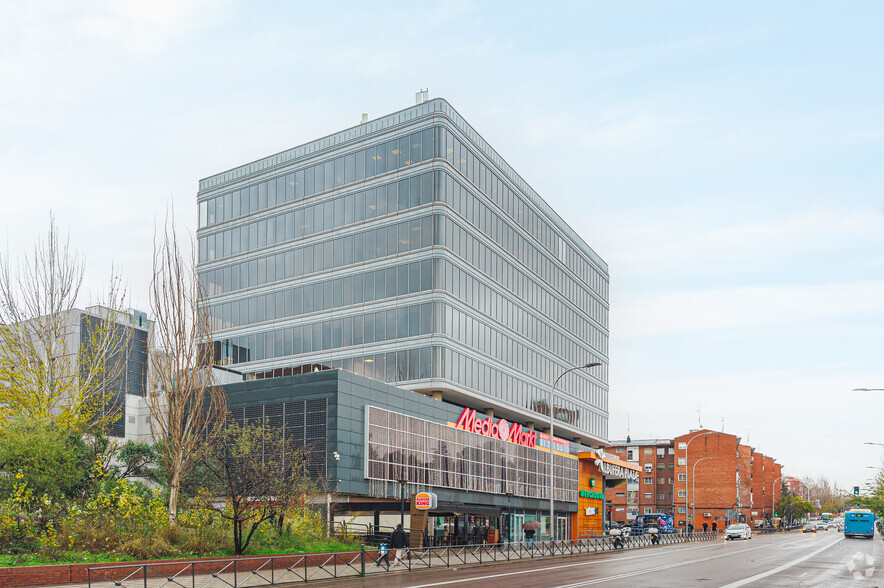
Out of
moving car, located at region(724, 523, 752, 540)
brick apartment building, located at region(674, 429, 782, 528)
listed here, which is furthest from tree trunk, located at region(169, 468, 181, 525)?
brick apartment building, located at region(674, 429, 782, 528)

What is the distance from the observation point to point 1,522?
79.8 ft

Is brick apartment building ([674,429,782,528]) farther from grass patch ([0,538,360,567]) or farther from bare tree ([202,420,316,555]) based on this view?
bare tree ([202,420,316,555])

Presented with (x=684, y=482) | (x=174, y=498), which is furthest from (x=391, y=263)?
(x=684, y=482)

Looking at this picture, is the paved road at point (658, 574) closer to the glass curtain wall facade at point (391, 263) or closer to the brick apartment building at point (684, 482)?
the glass curtain wall facade at point (391, 263)

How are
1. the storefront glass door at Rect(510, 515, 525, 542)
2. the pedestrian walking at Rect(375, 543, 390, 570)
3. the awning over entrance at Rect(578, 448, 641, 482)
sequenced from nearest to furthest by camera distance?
the pedestrian walking at Rect(375, 543, 390, 570) < the storefront glass door at Rect(510, 515, 525, 542) < the awning over entrance at Rect(578, 448, 641, 482)

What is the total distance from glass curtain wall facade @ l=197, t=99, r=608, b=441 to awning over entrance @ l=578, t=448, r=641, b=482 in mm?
5766

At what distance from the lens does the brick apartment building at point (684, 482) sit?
12812cm

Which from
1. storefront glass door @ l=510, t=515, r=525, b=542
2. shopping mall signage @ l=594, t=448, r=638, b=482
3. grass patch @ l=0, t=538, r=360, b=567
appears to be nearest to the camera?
grass patch @ l=0, t=538, r=360, b=567

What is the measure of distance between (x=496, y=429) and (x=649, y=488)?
79.0m

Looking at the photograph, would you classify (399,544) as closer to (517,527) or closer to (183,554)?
(183,554)

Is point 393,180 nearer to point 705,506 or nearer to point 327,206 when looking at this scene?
point 327,206

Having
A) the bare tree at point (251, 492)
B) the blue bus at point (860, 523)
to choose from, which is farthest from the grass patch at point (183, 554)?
the blue bus at point (860, 523)

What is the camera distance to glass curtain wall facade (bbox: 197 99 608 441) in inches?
2427

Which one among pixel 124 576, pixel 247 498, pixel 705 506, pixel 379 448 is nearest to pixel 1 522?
pixel 124 576
